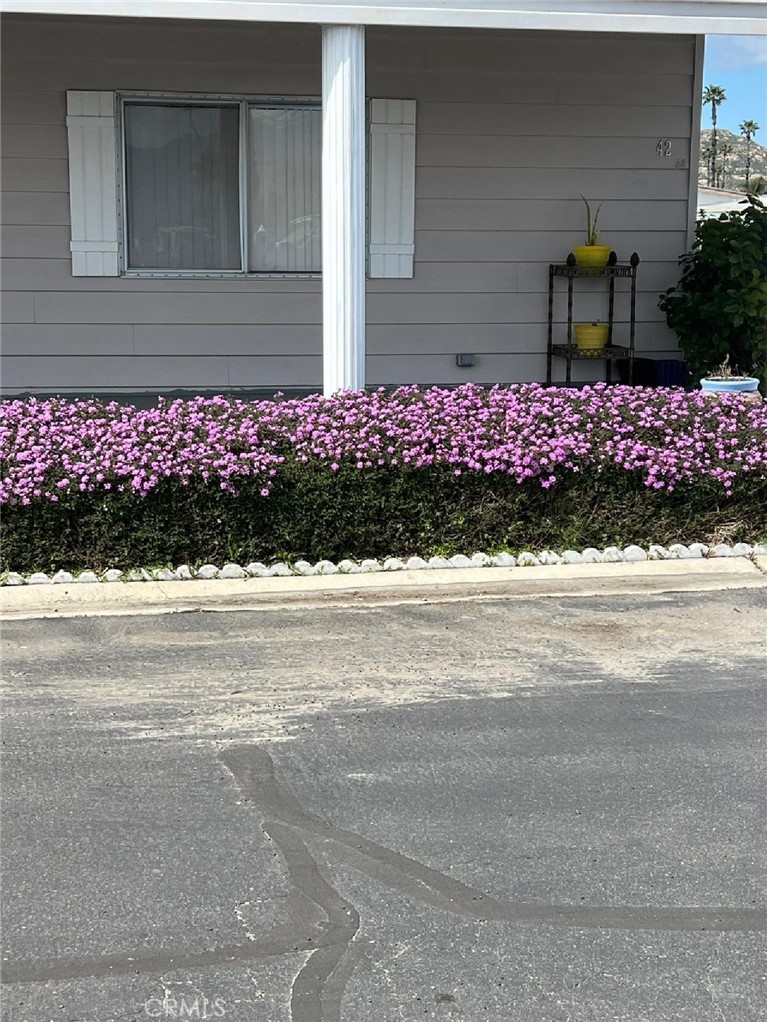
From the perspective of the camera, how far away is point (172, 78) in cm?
956

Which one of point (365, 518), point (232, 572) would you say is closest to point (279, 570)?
point (232, 572)

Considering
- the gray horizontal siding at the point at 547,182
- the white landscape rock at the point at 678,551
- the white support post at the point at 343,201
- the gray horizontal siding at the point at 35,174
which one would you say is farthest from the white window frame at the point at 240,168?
the white landscape rock at the point at 678,551

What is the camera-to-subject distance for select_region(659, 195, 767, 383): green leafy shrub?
954cm

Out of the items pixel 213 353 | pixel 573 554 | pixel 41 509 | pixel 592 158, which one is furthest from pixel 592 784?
pixel 592 158

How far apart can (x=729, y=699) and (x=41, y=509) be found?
3.37 metres

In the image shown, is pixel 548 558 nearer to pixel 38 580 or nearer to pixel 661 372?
pixel 38 580

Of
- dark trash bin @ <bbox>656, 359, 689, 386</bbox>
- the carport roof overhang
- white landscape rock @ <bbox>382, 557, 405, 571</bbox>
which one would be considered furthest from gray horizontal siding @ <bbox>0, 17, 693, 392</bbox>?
white landscape rock @ <bbox>382, 557, 405, 571</bbox>

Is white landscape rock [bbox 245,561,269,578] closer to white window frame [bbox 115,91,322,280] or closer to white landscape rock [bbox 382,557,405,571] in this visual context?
white landscape rock [bbox 382,557,405,571]

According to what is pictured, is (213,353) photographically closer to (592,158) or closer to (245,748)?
(592,158)

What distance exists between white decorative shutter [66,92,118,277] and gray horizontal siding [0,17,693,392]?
3.8 inches

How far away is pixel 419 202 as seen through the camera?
32.8 ft

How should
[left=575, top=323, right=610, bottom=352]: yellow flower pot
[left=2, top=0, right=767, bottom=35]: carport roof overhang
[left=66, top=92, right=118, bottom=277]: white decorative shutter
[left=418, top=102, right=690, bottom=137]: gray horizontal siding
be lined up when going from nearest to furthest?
[left=2, top=0, right=767, bottom=35]: carport roof overhang, [left=66, top=92, right=118, bottom=277]: white decorative shutter, [left=418, top=102, right=690, bottom=137]: gray horizontal siding, [left=575, top=323, right=610, bottom=352]: yellow flower pot

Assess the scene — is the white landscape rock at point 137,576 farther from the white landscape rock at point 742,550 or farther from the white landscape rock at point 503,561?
the white landscape rock at point 742,550
